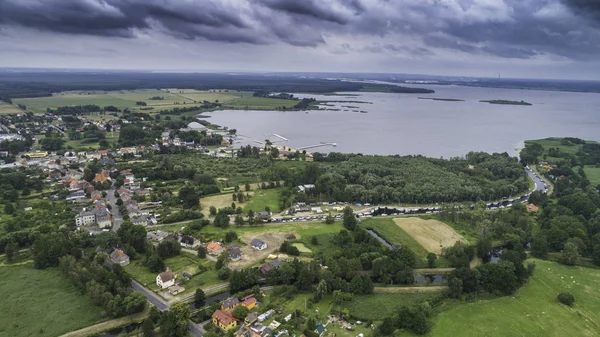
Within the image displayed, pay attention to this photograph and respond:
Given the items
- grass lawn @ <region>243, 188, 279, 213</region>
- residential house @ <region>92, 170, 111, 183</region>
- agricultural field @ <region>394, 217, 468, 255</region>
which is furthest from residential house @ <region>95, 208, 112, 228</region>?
agricultural field @ <region>394, 217, 468, 255</region>

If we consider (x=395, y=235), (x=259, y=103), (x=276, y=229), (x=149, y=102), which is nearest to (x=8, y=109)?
(x=149, y=102)

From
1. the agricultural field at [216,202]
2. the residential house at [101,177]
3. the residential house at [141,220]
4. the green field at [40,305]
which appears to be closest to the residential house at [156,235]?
the residential house at [141,220]

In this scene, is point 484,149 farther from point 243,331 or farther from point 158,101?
point 158,101

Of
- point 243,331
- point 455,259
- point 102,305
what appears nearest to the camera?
point 243,331

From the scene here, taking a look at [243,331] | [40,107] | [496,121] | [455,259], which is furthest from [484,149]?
[40,107]

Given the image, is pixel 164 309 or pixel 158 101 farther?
pixel 158 101

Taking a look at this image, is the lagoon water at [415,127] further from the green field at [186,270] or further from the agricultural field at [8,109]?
the agricultural field at [8,109]
